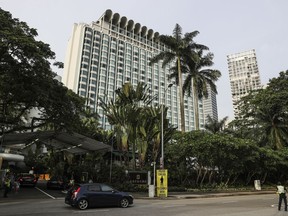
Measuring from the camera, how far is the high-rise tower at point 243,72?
5207 inches

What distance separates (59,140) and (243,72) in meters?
127

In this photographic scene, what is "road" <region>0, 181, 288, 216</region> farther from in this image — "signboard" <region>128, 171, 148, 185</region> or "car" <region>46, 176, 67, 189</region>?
"car" <region>46, 176, 67, 189</region>

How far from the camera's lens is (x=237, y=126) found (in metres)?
49.0

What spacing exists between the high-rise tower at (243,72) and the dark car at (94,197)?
117096 millimetres

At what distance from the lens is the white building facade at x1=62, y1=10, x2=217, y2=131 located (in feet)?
357

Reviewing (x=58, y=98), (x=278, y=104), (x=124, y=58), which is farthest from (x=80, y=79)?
(x=58, y=98)

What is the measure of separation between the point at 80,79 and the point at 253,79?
287 feet

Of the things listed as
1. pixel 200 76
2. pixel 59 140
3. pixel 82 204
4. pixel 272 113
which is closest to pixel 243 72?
pixel 272 113

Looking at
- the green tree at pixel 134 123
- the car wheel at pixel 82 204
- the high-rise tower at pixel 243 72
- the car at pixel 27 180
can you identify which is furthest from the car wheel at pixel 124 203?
the high-rise tower at pixel 243 72

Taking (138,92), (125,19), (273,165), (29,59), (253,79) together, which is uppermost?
(125,19)

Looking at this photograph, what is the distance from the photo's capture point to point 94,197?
13828mm

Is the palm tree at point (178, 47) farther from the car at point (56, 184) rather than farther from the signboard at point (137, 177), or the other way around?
the car at point (56, 184)

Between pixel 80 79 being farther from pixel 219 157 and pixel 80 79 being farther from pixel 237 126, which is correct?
pixel 219 157

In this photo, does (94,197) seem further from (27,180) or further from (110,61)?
(110,61)
